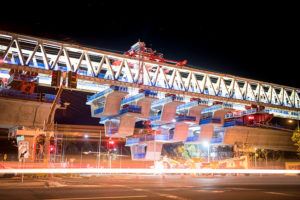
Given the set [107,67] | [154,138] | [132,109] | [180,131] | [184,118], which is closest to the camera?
[107,67]

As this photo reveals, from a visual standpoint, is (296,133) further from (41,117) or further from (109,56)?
(41,117)

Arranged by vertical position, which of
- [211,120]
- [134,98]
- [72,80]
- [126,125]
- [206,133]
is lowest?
[206,133]

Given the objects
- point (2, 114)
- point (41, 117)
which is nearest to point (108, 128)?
point (41, 117)

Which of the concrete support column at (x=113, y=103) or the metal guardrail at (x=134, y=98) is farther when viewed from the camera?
the metal guardrail at (x=134, y=98)

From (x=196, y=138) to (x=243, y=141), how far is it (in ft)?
42.4

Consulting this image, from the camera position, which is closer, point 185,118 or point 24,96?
point 24,96

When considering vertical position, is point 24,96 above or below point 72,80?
above

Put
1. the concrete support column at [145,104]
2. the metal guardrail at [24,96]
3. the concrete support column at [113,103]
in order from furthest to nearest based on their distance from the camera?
the concrete support column at [145,104] → the concrete support column at [113,103] → the metal guardrail at [24,96]

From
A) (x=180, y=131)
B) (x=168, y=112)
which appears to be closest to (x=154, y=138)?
(x=180, y=131)

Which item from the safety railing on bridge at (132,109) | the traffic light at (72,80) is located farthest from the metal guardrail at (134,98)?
the traffic light at (72,80)

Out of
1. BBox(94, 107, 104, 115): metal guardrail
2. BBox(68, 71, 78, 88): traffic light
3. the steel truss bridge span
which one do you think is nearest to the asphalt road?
BBox(68, 71, 78, 88): traffic light

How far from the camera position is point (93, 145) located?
235 ft

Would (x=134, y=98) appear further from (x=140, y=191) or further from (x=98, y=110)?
(x=140, y=191)

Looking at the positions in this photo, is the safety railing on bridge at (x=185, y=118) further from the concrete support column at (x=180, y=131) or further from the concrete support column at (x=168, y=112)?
the concrete support column at (x=168, y=112)
